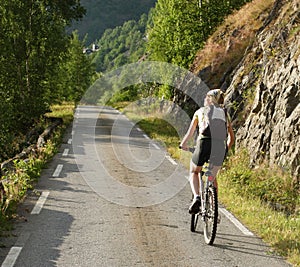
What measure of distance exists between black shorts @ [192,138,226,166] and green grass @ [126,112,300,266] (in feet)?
5.65

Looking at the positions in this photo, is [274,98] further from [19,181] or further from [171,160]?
[19,181]

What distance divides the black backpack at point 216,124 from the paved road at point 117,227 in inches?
71.2

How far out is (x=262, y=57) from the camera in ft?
55.2

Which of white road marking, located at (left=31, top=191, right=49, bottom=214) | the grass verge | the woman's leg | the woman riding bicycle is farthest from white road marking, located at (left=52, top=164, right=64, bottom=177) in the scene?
the woman riding bicycle

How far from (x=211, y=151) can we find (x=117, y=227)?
2238mm

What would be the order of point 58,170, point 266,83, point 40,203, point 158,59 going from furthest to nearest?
1. point 158,59
2. point 266,83
3. point 58,170
4. point 40,203

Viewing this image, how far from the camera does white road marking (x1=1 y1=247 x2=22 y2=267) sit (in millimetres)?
5767

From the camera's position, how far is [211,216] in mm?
6684

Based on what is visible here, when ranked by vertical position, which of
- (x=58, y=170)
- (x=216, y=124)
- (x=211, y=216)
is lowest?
(x=58, y=170)

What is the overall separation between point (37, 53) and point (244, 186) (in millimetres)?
17886

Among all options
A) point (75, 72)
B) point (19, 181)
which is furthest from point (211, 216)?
point (75, 72)

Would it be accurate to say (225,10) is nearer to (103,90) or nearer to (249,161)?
(249,161)

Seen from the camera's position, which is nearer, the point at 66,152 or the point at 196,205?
the point at 196,205

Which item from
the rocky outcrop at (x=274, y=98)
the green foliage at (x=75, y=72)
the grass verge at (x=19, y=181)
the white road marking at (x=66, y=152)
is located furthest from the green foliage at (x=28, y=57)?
the green foliage at (x=75, y=72)
